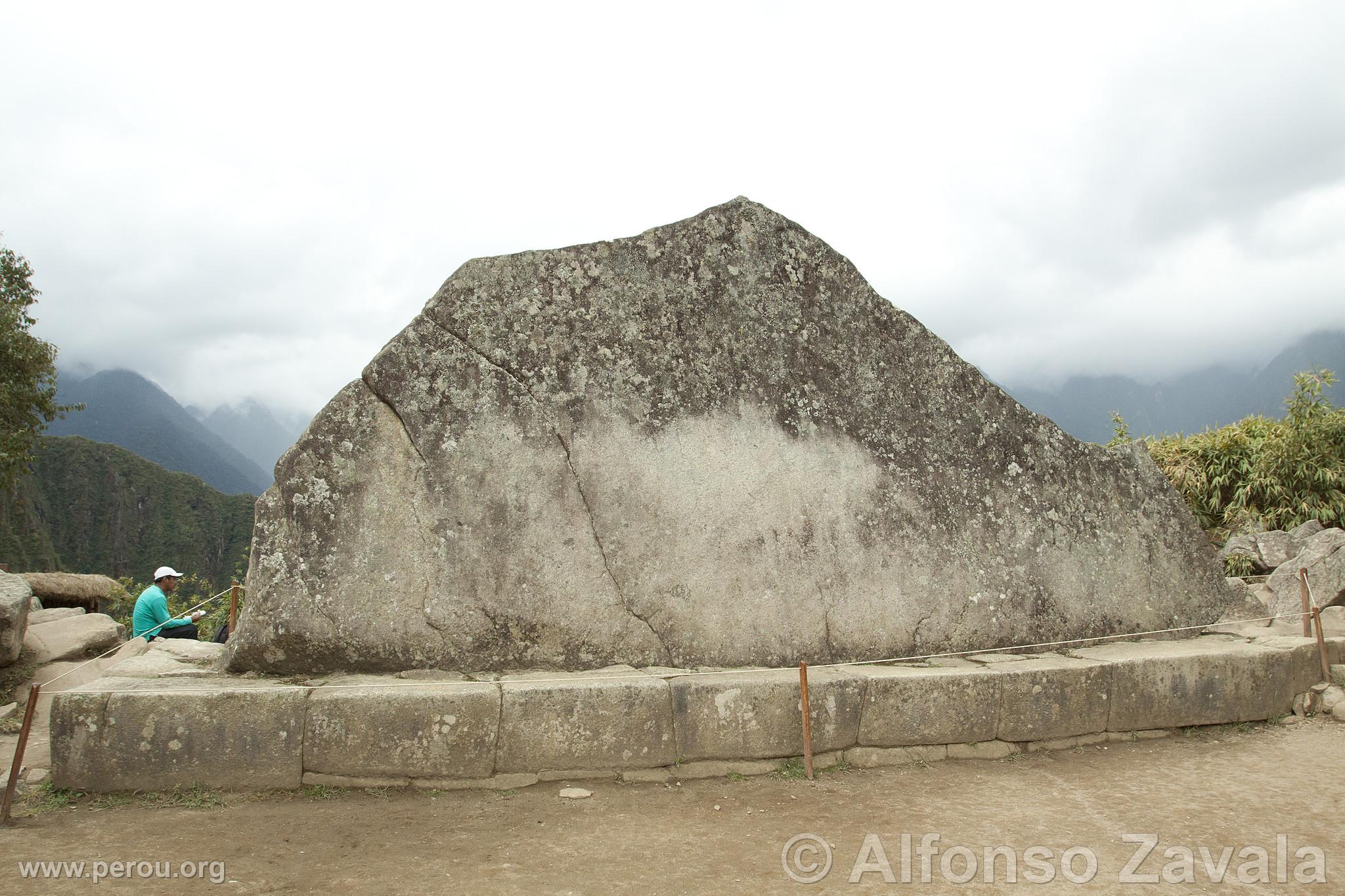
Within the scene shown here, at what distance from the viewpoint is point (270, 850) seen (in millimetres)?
3139

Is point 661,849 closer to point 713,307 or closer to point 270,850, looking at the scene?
point 270,850

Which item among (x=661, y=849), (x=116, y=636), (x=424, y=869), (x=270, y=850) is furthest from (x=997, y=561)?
(x=116, y=636)

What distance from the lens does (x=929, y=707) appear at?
427 centimetres

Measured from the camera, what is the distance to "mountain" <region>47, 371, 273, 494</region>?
10331cm

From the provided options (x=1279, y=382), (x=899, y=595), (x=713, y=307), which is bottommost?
(x=899, y=595)

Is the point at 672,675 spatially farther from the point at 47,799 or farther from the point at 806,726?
the point at 47,799

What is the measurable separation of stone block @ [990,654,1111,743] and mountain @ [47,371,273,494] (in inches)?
4174

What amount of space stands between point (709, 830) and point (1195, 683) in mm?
3146

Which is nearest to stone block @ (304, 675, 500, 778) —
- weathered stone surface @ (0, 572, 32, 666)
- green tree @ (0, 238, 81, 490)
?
weathered stone surface @ (0, 572, 32, 666)

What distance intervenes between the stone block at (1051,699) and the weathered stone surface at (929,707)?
0.07m

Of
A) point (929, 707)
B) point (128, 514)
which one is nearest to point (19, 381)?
point (929, 707)

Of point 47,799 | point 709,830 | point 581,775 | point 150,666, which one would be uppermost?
point 150,666

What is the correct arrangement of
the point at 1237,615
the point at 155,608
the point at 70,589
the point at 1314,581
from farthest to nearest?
1. the point at 70,589
2. the point at 1314,581
3. the point at 155,608
4. the point at 1237,615

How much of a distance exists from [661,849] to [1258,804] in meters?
2.82
